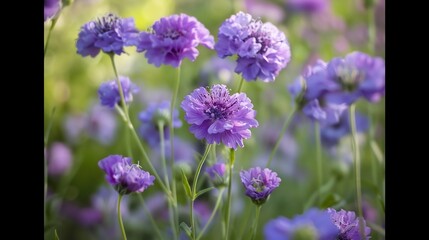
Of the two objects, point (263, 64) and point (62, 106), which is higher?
point (263, 64)

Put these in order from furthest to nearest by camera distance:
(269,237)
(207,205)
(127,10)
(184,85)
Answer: (127,10) → (184,85) → (207,205) → (269,237)

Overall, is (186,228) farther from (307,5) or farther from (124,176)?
(307,5)

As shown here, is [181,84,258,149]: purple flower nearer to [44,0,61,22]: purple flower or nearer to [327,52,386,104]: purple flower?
[327,52,386,104]: purple flower

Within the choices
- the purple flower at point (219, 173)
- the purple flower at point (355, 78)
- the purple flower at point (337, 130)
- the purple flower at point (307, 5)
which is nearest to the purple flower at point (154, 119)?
the purple flower at point (219, 173)

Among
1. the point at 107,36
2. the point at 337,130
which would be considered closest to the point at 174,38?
the point at 107,36
